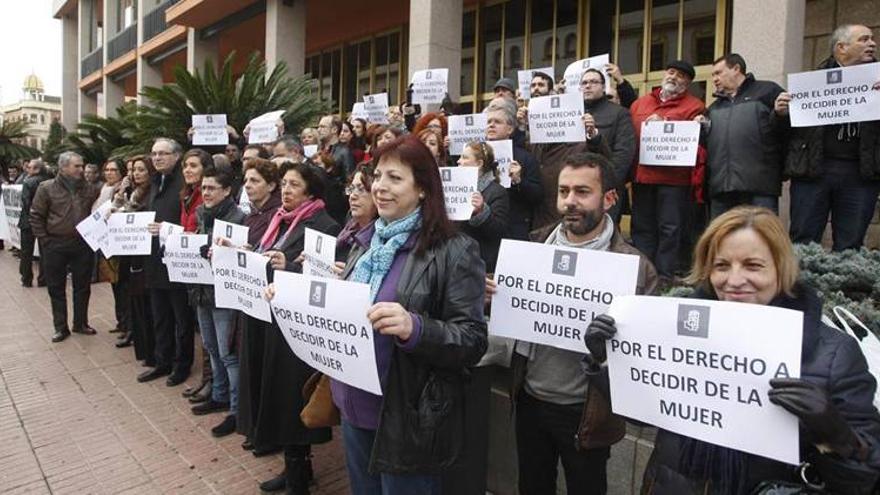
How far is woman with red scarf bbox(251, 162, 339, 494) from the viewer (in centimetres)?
376

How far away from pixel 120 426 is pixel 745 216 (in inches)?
202

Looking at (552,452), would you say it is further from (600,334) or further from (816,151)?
(816,151)

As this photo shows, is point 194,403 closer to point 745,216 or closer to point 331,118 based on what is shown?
point 331,118

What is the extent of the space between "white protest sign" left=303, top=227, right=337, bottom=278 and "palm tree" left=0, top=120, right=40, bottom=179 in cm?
2908

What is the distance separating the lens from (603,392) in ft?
7.44

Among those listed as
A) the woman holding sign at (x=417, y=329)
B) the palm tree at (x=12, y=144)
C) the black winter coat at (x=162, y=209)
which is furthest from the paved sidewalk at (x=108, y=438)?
the palm tree at (x=12, y=144)

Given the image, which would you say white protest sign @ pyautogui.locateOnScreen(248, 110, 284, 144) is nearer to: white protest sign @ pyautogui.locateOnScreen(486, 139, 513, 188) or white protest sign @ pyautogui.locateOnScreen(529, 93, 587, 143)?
white protest sign @ pyautogui.locateOnScreen(529, 93, 587, 143)

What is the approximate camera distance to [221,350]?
5.04m

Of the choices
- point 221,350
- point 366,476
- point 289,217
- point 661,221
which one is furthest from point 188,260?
A: point 661,221

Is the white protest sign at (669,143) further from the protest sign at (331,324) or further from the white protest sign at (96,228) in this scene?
the white protest sign at (96,228)

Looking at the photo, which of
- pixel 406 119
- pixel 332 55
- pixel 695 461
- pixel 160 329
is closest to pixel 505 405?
pixel 695 461

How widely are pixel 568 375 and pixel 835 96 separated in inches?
126

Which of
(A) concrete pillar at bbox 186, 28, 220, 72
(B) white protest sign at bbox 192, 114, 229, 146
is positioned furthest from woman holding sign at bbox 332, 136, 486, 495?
(A) concrete pillar at bbox 186, 28, 220, 72

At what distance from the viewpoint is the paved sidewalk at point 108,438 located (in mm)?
4246
